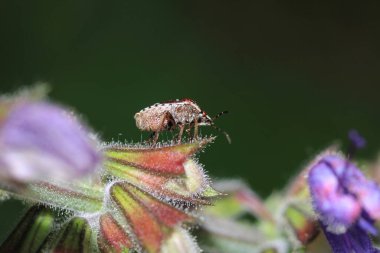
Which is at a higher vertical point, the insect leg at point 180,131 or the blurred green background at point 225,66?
the blurred green background at point 225,66

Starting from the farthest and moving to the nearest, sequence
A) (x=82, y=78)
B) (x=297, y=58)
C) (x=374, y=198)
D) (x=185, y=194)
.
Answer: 1. (x=297, y=58)
2. (x=82, y=78)
3. (x=374, y=198)
4. (x=185, y=194)

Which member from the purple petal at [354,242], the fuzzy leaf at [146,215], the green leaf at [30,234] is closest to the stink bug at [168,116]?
the fuzzy leaf at [146,215]

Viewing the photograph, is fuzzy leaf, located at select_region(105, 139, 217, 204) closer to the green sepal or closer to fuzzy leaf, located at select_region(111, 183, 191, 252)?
fuzzy leaf, located at select_region(111, 183, 191, 252)

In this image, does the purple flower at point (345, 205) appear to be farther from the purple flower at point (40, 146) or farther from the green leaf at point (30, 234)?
the purple flower at point (40, 146)

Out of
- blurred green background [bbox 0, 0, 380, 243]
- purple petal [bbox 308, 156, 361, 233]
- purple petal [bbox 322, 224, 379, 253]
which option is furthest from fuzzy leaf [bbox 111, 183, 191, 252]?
blurred green background [bbox 0, 0, 380, 243]

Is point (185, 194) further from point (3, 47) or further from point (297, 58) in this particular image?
point (297, 58)

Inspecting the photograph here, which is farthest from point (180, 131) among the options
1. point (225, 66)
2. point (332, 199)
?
point (225, 66)

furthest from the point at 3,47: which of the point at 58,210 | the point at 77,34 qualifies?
the point at 58,210

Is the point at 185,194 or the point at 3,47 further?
the point at 3,47
